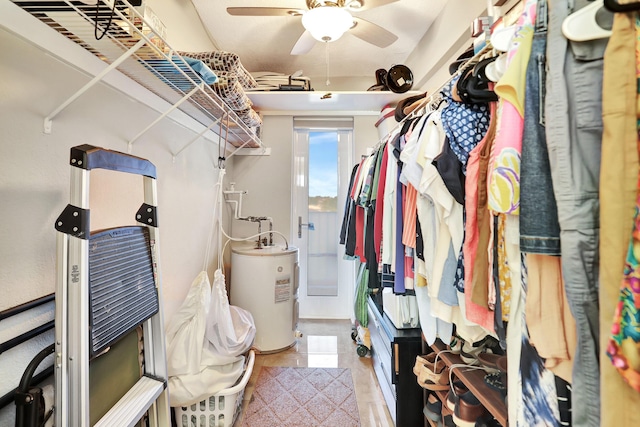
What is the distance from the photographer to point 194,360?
1.29m

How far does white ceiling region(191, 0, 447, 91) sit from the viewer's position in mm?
1906

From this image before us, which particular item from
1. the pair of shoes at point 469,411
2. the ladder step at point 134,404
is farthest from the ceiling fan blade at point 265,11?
the pair of shoes at point 469,411

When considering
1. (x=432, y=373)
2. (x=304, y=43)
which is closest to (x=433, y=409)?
(x=432, y=373)

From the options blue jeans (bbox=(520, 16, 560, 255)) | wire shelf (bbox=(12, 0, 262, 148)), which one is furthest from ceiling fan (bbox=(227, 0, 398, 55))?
blue jeans (bbox=(520, 16, 560, 255))

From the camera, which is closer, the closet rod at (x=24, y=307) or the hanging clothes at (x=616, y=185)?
the hanging clothes at (x=616, y=185)

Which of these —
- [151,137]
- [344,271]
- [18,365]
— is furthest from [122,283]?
[344,271]

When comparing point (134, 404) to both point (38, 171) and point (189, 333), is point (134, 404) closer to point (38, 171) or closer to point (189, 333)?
point (189, 333)

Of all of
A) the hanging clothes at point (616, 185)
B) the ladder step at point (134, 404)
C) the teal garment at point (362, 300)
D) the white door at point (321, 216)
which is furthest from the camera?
the white door at point (321, 216)

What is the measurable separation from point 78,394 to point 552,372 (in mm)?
1031

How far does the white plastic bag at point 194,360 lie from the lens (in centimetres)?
126

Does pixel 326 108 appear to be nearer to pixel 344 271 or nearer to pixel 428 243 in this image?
pixel 344 271

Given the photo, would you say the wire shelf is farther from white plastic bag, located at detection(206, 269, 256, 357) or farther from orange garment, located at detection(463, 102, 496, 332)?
white plastic bag, located at detection(206, 269, 256, 357)

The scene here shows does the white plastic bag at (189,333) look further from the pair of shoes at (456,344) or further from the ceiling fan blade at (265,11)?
Answer: the ceiling fan blade at (265,11)

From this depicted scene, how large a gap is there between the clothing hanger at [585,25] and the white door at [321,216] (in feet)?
8.25
